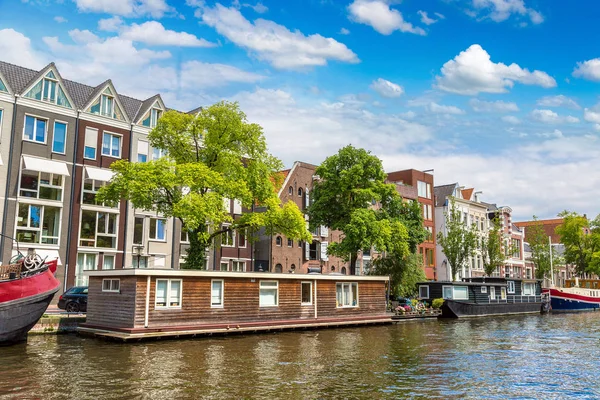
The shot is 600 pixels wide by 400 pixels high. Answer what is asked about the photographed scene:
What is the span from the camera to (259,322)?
33.8m

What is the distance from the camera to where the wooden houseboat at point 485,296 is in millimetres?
50781

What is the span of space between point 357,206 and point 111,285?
2465cm

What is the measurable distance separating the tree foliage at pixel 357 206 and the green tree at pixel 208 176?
31.7 ft

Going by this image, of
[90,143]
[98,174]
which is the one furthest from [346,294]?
[90,143]

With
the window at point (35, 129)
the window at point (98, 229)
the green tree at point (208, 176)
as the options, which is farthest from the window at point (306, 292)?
the window at point (35, 129)

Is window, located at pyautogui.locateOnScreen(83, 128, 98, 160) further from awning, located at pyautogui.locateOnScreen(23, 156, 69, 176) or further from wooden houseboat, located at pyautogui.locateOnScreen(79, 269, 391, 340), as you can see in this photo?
wooden houseboat, located at pyautogui.locateOnScreen(79, 269, 391, 340)

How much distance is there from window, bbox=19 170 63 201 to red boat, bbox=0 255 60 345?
1665 cm

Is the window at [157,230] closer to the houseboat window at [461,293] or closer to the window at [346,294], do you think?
the window at [346,294]

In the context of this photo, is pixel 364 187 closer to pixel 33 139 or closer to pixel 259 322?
pixel 259 322

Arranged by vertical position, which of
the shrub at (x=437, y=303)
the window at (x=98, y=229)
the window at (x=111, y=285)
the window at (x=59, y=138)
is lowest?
the shrub at (x=437, y=303)

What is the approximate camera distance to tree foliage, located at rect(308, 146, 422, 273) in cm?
4631

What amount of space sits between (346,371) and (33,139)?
33.0 meters

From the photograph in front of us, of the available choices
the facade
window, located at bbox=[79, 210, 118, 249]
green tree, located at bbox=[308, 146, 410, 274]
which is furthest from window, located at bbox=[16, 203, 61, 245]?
the facade

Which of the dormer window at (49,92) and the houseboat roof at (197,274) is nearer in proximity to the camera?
the houseboat roof at (197,274)
